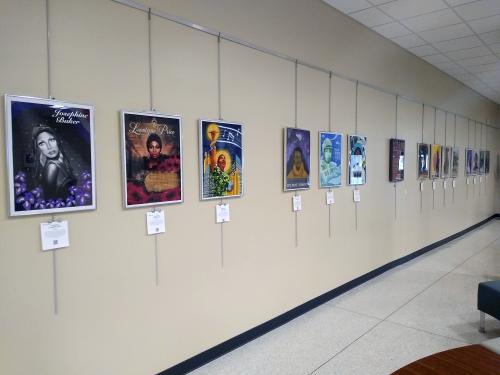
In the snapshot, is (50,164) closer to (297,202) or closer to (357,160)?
(297,202)

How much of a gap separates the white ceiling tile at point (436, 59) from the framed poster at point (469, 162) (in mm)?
3031

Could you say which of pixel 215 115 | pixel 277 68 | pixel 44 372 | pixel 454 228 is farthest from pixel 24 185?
pixel 454 228

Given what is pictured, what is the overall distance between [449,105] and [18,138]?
25.7 ft

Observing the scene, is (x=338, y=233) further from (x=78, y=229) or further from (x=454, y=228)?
(x=454, y=228)

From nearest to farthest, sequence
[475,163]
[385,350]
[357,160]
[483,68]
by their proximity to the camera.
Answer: [385,350]
[357,160]
[483,68]
[475,163]

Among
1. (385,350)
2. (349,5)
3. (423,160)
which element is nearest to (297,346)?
(385,350)

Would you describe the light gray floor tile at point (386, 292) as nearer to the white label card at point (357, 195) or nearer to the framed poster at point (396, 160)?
the white label card at point (357, 195)

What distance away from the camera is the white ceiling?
4.12 meters

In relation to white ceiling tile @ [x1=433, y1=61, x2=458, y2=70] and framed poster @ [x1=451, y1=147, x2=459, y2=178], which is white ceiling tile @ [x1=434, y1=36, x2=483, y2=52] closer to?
white ceiling tile @ [x1=433, y1=61, x2=458, y2=70]

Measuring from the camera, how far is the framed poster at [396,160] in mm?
5414

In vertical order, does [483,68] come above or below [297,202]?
above

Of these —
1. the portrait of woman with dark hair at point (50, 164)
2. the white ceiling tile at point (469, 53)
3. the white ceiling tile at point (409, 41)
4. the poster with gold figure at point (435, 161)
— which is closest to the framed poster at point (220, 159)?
the portrait of woman with dark hair at point (50, 164)

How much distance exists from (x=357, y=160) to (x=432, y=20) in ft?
6.59

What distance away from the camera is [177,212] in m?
2.71
